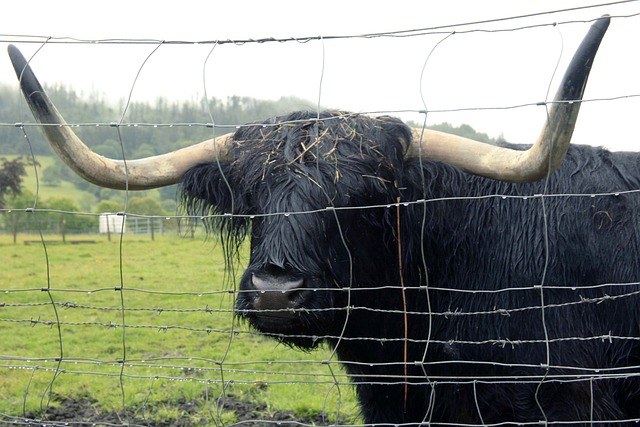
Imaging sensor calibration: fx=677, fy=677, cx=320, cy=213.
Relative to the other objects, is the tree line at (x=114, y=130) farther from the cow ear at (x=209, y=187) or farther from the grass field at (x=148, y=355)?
the grass field at (x=148, y=355)

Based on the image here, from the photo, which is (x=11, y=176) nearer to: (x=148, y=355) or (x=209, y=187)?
(x=148, y=355)

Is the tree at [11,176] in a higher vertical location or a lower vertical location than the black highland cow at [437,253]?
lower

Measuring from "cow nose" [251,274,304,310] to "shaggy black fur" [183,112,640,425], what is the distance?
30mm

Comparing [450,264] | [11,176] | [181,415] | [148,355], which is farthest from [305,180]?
[11,176]

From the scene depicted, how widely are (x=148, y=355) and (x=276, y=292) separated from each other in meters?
5.97

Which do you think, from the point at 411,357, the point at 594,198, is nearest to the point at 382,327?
the point at 411,357

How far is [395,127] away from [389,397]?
169cm

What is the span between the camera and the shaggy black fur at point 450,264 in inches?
140

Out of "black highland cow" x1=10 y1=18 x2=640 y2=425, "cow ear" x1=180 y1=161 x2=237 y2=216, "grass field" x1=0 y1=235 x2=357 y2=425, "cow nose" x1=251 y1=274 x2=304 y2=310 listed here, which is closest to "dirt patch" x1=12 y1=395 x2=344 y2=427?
"grass field" x1=0 y1=235 x2=357 y2=425

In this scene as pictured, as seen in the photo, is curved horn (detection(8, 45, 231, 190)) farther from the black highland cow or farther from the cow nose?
the cow nose

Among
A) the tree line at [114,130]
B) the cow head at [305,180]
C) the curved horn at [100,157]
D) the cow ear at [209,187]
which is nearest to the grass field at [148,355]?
the cow head at [305,180]

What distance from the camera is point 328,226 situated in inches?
143

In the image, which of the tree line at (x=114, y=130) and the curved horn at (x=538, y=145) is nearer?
the curved horn at (x=538, y=145)

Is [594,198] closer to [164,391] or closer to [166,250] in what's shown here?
[164,391]
